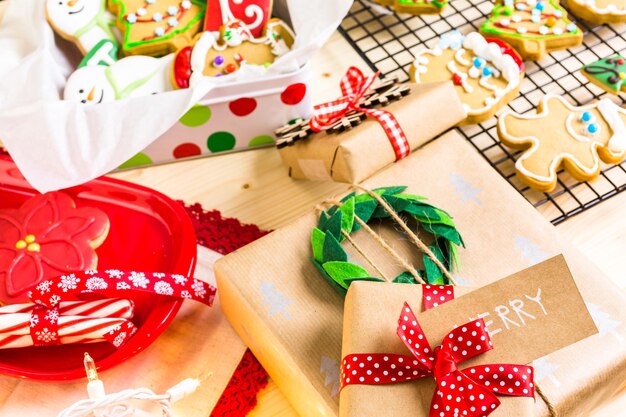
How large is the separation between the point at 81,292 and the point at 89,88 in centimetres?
33

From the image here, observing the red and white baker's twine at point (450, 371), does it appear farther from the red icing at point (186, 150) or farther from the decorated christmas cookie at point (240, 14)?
the decorated christmas cookie at point (240, 14)

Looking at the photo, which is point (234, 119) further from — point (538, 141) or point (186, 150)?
point (538, 141)

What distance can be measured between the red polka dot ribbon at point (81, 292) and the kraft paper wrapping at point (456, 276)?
0.28 ft

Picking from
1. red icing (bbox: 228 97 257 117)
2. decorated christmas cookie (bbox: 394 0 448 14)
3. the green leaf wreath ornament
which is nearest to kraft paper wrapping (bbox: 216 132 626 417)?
the green leaf wreath ornament

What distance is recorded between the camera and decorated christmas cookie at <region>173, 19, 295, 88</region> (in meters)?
1.00

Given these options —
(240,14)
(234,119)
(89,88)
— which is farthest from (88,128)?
(240,14)

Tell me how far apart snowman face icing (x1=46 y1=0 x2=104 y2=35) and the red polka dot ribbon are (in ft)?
1.47

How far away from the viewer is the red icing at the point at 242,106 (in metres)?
0.95

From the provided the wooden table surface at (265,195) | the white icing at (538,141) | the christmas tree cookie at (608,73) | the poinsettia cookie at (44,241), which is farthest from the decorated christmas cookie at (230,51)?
the christmas tree cookie at (608,73)

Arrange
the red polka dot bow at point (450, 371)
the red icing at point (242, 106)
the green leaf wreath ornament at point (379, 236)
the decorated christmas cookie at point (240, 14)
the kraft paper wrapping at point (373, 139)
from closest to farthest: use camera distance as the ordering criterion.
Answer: the red polka dot bow at point (450, 371) < the green leaf wreath ornament at point (379, 236) < the kraft paper wrapping at point (373, 139) < the red icing at point (242, 106) < the decorated christmas cookie at point (240, 14)

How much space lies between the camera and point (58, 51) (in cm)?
108

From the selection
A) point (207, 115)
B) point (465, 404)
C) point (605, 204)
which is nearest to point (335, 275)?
point (465, 404)

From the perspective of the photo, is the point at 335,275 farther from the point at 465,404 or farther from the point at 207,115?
the point at 207,115

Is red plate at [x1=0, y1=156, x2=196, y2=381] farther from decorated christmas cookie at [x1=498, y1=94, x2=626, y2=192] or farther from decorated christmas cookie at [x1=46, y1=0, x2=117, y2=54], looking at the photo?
decorated christmas cookie at [x1=498, y1=94, x2=626, y2=192]
